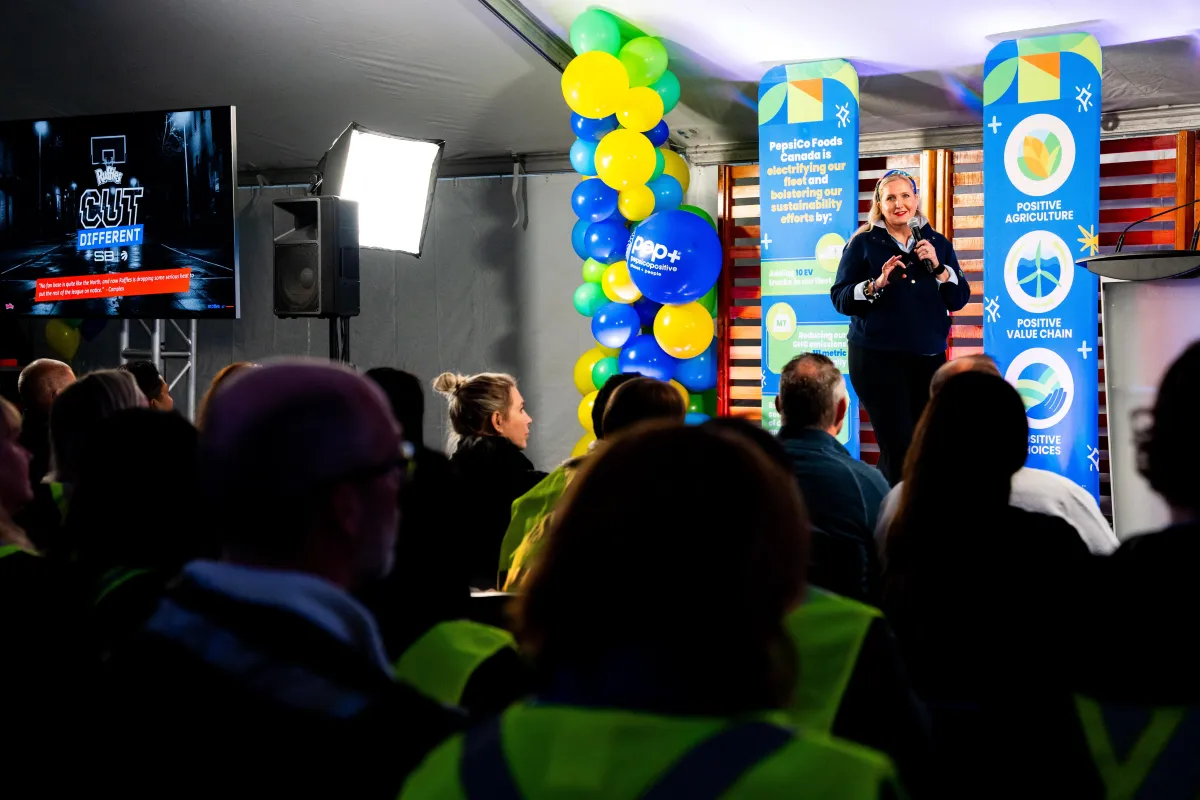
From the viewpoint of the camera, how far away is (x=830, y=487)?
94.9 inches

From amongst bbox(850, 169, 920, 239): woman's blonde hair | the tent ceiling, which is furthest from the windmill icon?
bbox(850, 169, 920, 239): woman's blonde hair

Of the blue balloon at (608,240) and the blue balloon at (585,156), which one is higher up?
the blue balloon at (585,156)

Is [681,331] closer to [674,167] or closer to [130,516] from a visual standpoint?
[674,167]

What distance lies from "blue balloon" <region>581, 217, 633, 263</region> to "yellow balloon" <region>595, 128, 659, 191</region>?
0.46 metres

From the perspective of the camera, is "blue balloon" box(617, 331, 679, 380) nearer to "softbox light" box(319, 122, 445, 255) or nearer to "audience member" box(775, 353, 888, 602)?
"softbox light" box(319, 122, 445, 255)

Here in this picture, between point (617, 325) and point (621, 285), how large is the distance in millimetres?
236

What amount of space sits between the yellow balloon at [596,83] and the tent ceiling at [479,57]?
317mm

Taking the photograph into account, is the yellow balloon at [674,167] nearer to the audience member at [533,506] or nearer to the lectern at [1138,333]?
the lectern at [1138,333]

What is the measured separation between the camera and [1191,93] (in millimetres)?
6555

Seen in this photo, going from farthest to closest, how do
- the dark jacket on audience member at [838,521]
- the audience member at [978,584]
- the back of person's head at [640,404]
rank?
the back of person's head at [640,404] < the dark jacket on audience member at [838,521] < the audience member at [978,584]

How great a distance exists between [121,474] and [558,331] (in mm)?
6857

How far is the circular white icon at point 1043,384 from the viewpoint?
560 centimetres

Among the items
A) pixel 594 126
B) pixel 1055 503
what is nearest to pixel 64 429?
pixel 1055 503

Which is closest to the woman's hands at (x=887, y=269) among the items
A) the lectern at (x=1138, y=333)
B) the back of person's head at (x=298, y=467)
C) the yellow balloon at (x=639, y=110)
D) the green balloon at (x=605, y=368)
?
the lectern at (x=1138, y=333)
